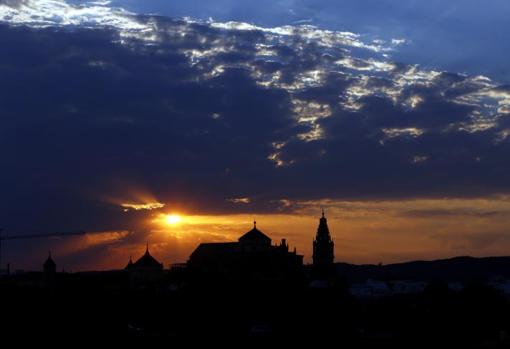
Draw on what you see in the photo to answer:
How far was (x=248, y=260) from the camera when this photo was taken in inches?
5364

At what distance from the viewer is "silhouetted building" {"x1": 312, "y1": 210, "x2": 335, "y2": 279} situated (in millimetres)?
142625

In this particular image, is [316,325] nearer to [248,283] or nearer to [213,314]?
[213,314]

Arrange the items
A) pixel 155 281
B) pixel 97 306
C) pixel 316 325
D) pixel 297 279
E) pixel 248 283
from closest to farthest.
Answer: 1. pixel 316 325
2. pixel 97 306
3. pixel 248 283
4. pixel 297 279
5. pixel 155 281

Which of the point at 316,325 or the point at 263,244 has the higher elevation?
the point at 263,244

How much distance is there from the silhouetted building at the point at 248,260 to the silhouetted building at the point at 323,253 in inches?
153

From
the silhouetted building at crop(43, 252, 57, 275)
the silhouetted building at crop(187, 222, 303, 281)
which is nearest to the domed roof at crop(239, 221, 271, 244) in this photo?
the silhouetted building at crop(187, 222, 303, 281)

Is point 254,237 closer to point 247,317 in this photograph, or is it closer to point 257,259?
point 257,259

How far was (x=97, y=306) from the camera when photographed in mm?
104562

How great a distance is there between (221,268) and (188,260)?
1325 centimetres

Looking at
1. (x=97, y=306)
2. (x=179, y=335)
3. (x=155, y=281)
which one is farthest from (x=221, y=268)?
(x=179, y=335)

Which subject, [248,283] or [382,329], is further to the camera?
[248,283]

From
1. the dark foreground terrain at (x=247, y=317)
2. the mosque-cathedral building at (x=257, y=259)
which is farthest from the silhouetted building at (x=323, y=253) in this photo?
the dark foreground terrain at (x=247, y=317)

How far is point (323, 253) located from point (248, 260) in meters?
14.3

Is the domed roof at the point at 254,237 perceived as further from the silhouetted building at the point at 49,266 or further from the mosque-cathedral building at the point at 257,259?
the silhouetted building at the point at 49,266
